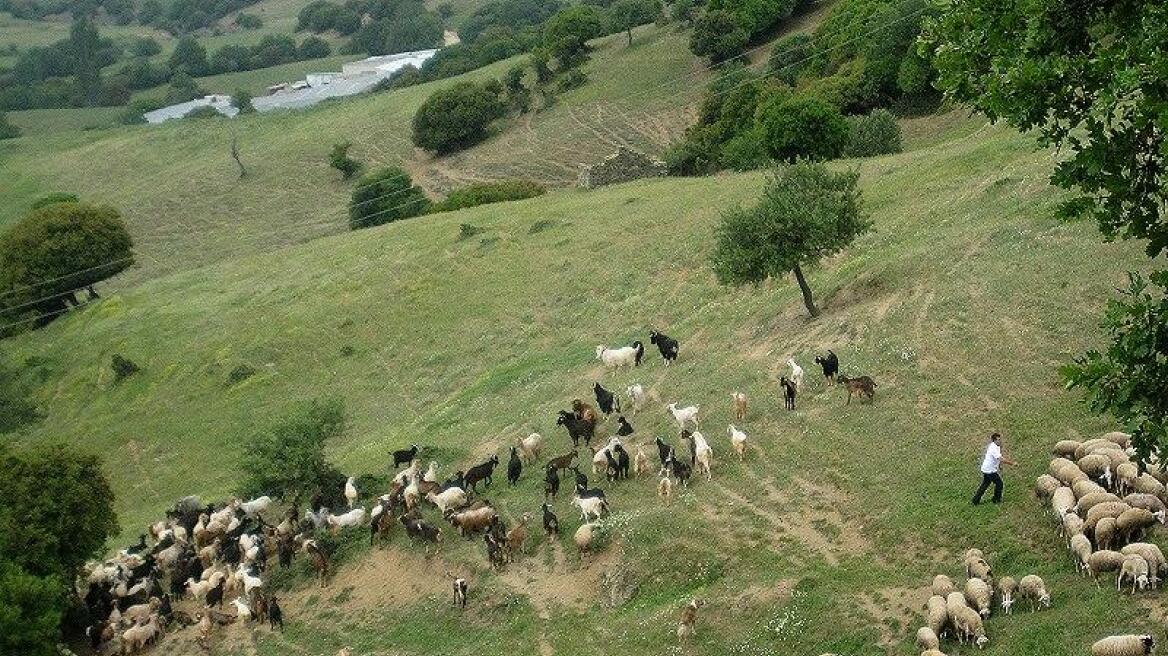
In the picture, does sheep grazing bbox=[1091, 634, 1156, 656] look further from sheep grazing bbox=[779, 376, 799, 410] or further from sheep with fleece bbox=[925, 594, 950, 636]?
Result: sheep grazing bbox=[779, 376, 799, 410]

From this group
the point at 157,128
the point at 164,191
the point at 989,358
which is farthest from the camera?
the point at 157,128

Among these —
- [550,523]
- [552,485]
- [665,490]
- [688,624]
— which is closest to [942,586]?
[688,624]

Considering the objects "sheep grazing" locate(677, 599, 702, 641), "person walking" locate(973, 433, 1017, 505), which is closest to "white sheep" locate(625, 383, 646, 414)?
"sheep grazing" locate(677, 599, 702, 641)

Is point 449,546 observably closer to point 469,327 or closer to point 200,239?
point 469,327

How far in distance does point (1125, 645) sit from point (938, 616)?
2756mm

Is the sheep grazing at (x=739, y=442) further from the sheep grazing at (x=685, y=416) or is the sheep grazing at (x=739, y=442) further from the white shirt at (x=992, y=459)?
the white shirt at (x=992, y=459)

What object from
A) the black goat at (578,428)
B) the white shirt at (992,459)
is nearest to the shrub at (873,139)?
the black goat at (578,428)

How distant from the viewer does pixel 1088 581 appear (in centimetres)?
1698

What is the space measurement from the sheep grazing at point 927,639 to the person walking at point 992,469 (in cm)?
379

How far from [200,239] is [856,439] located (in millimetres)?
68427

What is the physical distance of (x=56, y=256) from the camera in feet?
220

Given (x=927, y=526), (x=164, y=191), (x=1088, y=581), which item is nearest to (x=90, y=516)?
(x=927, y=526)

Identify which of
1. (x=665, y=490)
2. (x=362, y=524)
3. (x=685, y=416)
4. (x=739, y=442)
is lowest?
(x=362, y=524)

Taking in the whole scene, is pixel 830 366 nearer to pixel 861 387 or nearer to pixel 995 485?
pixel 861 387
